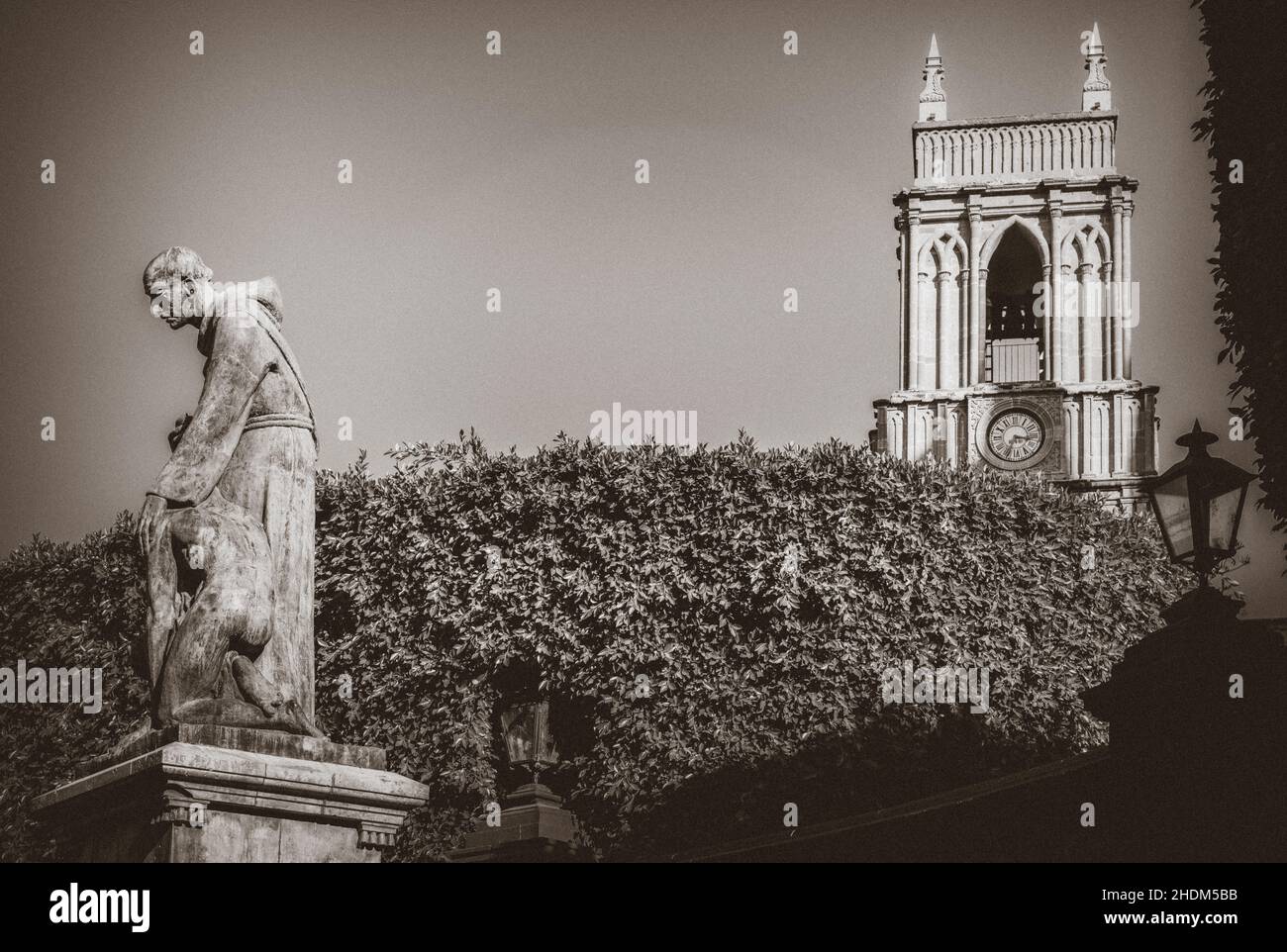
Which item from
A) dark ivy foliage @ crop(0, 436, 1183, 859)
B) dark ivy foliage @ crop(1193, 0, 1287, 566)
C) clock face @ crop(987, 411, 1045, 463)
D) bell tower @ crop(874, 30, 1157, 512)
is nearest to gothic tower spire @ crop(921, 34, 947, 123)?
bell tower @ crop(874, 30, 1157, 512)

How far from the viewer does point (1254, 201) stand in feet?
47.0

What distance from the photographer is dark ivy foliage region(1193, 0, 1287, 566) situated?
46.2 ft

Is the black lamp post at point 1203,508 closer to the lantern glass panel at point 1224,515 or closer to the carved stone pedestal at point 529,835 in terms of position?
the lantern glass panel at point 1224,515

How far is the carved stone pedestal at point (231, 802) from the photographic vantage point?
809cm

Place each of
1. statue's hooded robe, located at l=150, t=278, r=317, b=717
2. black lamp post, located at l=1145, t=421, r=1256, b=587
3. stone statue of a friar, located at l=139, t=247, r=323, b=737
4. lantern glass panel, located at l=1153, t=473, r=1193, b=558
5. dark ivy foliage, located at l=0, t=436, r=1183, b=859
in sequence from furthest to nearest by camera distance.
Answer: dark ivy foliage, located at l=0, t=436, r=1183, b=859, lantern glass panel, located at l=1153, t=473, r=1193, b=558, black lamp post, located at l=1145, t=421, r=1256, b=587, statue's hooded robe, located at l=150, t=278, r=317, b=717, stone statue of a friar, located at l=139, t=247, r=323, b=737

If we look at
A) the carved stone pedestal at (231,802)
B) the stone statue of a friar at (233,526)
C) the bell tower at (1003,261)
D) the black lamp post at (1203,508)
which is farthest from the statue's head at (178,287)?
the bell tower at (1003,261)

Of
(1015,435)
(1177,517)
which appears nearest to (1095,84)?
(1015,435)

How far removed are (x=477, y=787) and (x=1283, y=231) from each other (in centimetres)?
1608

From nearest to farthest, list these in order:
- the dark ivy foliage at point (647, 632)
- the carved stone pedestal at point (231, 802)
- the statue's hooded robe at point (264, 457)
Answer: the carved stone pedestal at point (231, 802) → the statue's hooded robe at point (264, 457) → the dark ivy foliage at point (647, 632)

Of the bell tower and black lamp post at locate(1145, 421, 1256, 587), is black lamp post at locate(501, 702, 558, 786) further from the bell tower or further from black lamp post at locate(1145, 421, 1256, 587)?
the bell tower

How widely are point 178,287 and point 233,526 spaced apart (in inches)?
52.5

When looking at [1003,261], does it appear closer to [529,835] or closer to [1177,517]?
[529,835]

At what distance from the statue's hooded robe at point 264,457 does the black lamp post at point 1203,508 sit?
5.29m

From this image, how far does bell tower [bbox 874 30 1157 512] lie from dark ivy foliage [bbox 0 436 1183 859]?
25.1m
